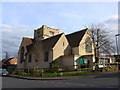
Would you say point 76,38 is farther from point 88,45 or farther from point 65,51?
point 65,51

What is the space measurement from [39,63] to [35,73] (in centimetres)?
1416

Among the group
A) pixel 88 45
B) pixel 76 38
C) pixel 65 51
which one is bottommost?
pixel 65 51

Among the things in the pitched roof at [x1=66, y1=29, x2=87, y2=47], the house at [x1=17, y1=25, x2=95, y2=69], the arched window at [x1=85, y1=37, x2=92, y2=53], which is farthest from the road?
the pitched roof at [x1=66, y1=29, x2=87, y2=47]

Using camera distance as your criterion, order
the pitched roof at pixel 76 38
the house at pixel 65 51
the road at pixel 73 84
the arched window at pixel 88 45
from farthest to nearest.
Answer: the pitched roof at pixel 76 38, the arched window at pixel 88 45, the house at pixel 65 51, the road at pixel 73 84

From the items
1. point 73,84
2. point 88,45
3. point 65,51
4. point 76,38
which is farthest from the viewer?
point 76,38

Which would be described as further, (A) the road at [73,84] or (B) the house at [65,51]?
(B) the house at [65,51]

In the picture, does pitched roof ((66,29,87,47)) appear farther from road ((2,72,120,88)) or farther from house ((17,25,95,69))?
road ((2,72,120,88))

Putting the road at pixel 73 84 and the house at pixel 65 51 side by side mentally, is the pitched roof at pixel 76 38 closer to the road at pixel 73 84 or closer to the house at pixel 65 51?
the house at pixel 65 51

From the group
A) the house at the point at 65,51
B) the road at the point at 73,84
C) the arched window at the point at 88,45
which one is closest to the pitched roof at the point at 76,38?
the house at the point at 65,51

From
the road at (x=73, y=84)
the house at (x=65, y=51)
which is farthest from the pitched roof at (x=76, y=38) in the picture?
the road at (x=73, y=84)

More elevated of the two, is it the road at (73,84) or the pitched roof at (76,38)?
the pitched roof at (76,38)

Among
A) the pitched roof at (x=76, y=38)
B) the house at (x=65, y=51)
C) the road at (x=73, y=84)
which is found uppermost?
the pitched roof at (x=76, y=38)

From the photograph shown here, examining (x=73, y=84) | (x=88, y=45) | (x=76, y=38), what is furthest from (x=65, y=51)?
(x=73, y=84)

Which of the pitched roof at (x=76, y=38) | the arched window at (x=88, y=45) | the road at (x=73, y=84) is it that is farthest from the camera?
the pitched roof at (x=76, y=38)
